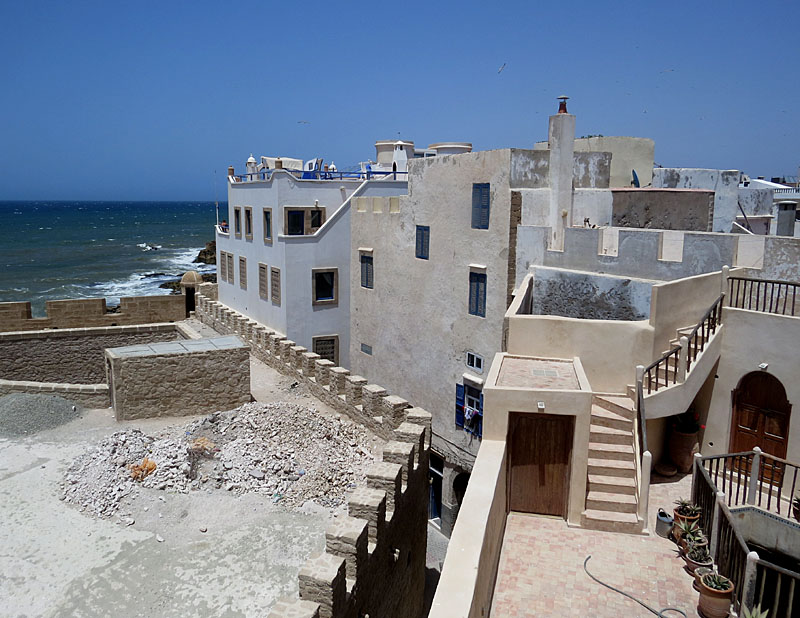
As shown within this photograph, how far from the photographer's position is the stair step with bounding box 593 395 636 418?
1100cm

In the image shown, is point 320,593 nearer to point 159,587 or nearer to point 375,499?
point 375,499

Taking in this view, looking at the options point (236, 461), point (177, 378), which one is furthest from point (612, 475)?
point (177, 378)

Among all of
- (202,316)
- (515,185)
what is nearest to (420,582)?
(515,185)

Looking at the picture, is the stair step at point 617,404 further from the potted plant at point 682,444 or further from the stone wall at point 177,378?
the stone wall at point 177,378

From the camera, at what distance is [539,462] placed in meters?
9.53

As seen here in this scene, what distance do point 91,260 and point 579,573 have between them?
9104 centimetres

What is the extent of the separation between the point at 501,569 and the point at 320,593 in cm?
235

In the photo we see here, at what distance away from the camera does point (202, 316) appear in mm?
27953

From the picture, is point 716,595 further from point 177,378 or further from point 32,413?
point 32,413

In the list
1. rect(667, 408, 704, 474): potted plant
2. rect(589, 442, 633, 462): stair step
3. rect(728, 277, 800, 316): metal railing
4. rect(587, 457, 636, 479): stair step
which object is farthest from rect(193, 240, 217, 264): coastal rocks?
rect(587, 457, 636, 479): stair step

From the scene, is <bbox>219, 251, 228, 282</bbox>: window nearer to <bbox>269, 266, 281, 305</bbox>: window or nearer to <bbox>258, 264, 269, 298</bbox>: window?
<bbox>258, 264, 269, 298</bbox>: window

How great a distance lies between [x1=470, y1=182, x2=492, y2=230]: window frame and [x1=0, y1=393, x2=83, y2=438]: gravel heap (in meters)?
12.1

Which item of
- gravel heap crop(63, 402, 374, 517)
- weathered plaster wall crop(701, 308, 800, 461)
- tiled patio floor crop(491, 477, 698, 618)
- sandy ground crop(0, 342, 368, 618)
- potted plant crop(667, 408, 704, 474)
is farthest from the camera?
potted plant crop(667, 408, 704, 474)

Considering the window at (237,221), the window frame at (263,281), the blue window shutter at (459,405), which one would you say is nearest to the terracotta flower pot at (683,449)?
the blue window shutter at (459,405)
